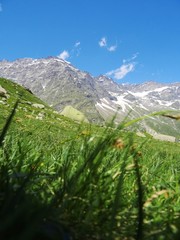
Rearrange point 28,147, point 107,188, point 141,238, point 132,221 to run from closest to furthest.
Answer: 1. point 141,238
2. point 132,221
3. point 107,188
4. point 28,147

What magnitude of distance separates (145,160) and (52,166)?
7.18 ft

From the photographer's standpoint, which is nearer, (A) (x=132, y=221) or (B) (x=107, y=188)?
(A) (x=132, y=221)

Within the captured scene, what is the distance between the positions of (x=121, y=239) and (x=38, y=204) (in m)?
0.66

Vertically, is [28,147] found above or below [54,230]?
above

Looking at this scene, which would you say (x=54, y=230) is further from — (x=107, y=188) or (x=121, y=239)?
(x=107, y=188)

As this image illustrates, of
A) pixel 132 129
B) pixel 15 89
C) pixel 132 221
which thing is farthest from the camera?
pixel 15 89

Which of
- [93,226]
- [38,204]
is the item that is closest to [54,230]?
[38,204]

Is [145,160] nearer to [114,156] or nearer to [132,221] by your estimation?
[114,156]

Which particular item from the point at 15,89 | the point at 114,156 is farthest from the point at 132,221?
the point at 15,89

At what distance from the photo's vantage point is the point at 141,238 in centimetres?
219

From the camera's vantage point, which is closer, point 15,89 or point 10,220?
point 10,220

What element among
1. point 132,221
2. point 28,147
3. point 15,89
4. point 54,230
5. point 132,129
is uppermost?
point 15,89

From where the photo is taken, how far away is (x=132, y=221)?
2.95 metres

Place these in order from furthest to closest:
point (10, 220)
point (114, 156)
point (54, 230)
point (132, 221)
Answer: point (114, 156)
point (132, 221)
point (54, 230)
point (10, 220)
